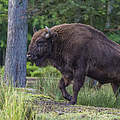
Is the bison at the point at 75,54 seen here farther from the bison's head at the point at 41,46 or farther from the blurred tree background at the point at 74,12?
the blurred tree background at the point at 74,12

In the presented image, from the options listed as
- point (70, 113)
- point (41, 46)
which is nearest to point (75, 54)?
point (41, 46)

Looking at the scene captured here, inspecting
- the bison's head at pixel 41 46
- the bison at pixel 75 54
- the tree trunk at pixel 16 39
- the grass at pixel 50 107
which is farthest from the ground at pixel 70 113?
the tree trunk at pixel 16 39

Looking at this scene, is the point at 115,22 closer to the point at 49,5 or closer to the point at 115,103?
the point at 49,5

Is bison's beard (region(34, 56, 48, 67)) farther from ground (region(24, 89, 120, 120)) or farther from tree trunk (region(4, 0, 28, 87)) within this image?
tree trunk (region(4, 0, 28, 87))

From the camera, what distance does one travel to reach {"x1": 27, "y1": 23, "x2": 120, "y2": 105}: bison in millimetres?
7238

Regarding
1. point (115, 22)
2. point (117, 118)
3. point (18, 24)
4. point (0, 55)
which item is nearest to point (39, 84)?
point (18, 24)

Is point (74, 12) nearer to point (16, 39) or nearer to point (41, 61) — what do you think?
point (16, 39)

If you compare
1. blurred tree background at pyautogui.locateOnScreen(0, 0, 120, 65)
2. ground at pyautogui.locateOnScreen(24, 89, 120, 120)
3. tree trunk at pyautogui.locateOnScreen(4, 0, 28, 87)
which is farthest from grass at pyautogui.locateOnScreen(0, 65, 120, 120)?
blurred tree background at pyautogui.locateOnScreen(0, 0, 120, 65)

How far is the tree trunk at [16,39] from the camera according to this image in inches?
396

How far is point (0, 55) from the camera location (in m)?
22.3

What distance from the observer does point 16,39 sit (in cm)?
1007

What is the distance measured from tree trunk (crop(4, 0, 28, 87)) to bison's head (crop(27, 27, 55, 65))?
2507 millimetres

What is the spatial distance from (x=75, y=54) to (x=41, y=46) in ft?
2.85

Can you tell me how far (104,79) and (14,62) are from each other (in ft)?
11.1
